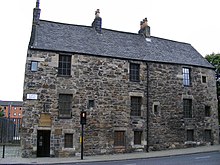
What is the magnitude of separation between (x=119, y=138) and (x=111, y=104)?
254 cm

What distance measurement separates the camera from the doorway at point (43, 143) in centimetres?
1603

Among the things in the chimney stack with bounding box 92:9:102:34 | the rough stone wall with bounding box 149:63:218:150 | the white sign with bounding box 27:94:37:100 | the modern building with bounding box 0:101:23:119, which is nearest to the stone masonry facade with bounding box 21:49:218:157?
the rough stone wall with bounding box 149:63:218:150

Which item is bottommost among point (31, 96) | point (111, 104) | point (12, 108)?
point (12, 108)

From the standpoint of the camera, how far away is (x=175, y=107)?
20188mm

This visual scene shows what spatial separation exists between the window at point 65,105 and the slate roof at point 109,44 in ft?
10.8

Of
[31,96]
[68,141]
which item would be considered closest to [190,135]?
[68,141]

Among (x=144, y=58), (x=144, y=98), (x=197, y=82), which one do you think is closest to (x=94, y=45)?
(x=144, y=58)

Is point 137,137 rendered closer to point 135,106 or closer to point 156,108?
point 135,106

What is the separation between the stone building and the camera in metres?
16.4

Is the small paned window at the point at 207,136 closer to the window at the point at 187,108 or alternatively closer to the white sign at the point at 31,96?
A: the window at the point at 187,108

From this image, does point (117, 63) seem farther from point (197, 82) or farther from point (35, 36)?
point (197, 82)

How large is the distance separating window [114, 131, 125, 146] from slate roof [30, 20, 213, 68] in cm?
576

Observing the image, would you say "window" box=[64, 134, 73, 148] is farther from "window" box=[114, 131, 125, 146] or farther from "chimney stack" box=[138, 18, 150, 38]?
"chimney stack" box=[138, 18, 150, 38]

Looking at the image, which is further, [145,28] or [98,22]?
[145,28]
